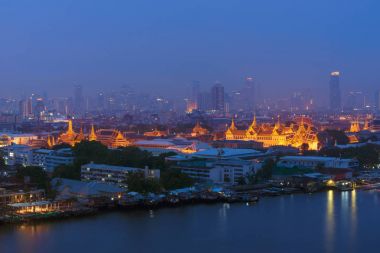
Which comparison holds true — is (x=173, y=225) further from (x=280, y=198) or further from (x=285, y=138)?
(x=285, y=138)

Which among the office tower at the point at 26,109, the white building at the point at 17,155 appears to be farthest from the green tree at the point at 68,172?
the office tower at the point at 26,109

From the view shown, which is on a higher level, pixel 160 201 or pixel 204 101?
pixel 204 101

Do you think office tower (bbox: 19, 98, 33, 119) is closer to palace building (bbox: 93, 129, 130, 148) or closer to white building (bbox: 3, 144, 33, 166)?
palace building (bbox: 93, 129, 130, 148)

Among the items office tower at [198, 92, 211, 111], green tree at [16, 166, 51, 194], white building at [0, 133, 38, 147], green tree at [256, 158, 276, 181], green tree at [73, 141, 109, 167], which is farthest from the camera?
office tower at [198, 92, 211, 111]

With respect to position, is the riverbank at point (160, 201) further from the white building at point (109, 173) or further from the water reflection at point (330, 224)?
the water reflection at point (330, 224)

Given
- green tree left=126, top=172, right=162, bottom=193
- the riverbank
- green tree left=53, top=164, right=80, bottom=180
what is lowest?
the riverbank

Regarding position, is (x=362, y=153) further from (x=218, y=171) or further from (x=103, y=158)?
(x=103, y=158)

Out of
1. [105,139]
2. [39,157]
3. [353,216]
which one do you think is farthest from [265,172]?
[105,139]

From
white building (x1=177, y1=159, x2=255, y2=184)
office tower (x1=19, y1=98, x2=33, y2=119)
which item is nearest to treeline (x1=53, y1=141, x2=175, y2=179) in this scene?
white building (x1=177, y1=159, x2=255, y2=184)
